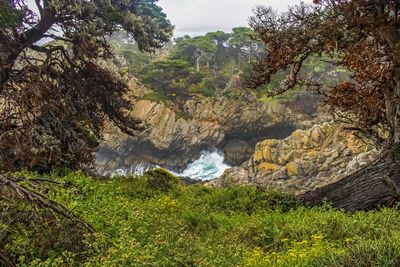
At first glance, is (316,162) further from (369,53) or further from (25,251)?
(25,251)

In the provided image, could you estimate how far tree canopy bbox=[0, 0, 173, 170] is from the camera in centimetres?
654

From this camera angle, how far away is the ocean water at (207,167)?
28447 millimetres

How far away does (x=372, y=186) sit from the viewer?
5.84m

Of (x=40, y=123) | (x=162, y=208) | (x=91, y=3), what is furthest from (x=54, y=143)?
(x=91, y=3)

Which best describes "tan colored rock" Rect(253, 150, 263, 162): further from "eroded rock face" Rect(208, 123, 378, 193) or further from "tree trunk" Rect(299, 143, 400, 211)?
"tree trunk" Rect(299, 143, 400, 211)

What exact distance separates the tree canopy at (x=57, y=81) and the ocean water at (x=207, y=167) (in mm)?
19394

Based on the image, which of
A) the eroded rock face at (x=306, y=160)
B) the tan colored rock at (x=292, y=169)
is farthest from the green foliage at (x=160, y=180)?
the tan colored rock at (x=292, y=169)

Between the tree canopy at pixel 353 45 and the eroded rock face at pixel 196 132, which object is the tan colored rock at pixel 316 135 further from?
the tree canopy at pixel 353 45

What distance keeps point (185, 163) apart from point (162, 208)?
2491cm

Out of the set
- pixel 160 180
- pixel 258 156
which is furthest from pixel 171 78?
pixel 160 180

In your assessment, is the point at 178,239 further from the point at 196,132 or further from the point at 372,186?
the point at 196,132

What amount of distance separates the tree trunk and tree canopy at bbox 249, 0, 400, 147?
458 mm

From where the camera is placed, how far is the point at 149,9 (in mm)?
9656

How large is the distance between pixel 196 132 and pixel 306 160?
12.9 meters
